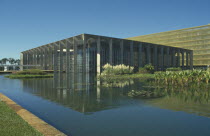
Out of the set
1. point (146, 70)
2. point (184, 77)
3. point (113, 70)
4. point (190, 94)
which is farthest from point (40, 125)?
point (146, 70)

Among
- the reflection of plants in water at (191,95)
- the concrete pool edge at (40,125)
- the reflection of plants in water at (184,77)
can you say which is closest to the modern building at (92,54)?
the reflection of plants in water at (184,77)

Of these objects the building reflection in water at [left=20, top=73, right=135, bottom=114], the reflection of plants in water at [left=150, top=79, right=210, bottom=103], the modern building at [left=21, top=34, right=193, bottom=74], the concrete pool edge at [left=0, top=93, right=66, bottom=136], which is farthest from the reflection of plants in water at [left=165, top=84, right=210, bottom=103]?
the modern building at [left=21, top=34, right=193, bottom=74]

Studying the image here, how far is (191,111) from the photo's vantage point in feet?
29.8

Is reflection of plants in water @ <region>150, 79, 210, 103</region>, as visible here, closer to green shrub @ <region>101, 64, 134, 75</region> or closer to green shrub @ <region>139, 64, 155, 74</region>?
green shrub @ <region>101, 64, 134, 75</region>

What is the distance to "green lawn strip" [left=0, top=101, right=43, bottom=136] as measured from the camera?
536 cm

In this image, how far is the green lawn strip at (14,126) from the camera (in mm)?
5361

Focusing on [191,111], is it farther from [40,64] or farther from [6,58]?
[6,58]

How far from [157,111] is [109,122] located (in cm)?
296

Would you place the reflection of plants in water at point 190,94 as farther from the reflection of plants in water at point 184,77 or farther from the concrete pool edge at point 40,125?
the concrete pool edge at point 40,125

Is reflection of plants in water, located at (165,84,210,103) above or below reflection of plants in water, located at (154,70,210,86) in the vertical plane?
below

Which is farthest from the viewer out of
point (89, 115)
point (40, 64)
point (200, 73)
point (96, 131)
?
point (40, 64)

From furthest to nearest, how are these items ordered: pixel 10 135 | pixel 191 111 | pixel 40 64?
pixel 40 64
pixel 191 111
pixel 10 135

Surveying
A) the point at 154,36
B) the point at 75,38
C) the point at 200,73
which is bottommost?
the point at 200,73

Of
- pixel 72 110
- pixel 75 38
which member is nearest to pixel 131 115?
pixel 72 110
